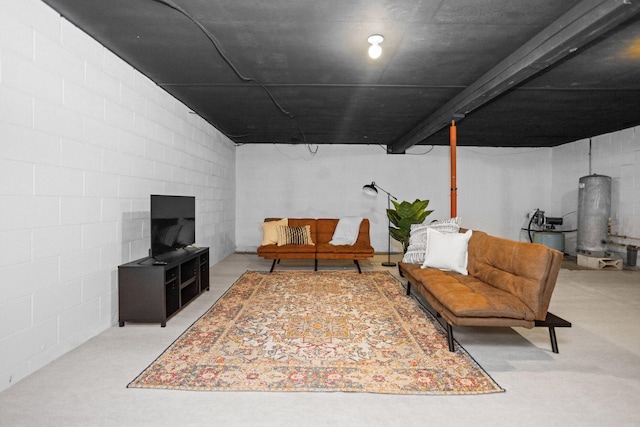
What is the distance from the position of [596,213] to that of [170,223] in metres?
6.73

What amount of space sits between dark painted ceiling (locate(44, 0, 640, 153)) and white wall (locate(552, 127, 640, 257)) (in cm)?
88

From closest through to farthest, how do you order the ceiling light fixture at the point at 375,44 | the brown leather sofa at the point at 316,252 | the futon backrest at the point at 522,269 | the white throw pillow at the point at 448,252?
1. the futon backrest at the point at 522,269
2. the ceiling light fixture at the point at 375,44
3. the white throw pillow at the point at 448,252
4. the brown leather sofa at the point at 316,252

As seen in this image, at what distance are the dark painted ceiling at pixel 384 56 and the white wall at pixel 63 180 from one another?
0.98 feet

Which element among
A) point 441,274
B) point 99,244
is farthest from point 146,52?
point 441,274

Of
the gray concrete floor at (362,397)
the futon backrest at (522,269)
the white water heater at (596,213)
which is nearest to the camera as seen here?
the gray concrete floor at (362,397)

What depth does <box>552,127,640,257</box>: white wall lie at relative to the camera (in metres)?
6.24

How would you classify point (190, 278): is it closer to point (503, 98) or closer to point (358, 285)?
point (358, 285)

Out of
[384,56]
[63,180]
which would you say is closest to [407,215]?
[384,56]

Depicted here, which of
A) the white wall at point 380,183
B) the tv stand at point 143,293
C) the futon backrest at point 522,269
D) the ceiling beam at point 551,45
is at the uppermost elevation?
the ceiling beam at point 551,45

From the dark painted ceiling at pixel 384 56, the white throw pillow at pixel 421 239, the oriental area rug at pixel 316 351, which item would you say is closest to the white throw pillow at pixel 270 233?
the dark painted ceiling at pixel 384 56

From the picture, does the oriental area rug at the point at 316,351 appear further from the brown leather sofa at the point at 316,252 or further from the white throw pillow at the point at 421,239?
the brown leather sofa at the point at 316,252

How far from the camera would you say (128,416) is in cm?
186

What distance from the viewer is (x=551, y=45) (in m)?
2.80

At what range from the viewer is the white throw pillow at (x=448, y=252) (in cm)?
365
